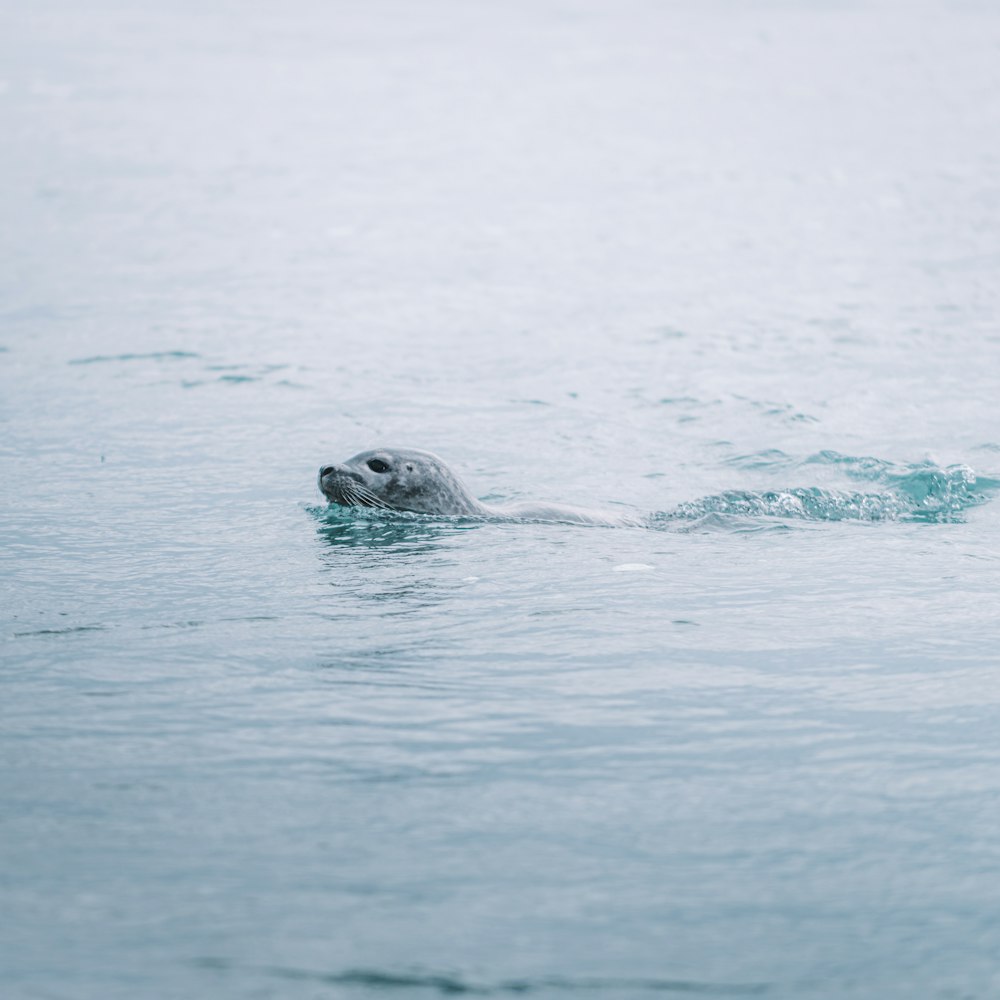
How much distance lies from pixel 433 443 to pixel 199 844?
22.1 feet

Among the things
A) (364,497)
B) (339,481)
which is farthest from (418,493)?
(339,481)

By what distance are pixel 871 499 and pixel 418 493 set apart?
2999 millimetres

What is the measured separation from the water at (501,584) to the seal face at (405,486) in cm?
19

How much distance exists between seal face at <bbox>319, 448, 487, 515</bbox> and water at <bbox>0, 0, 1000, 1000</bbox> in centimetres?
19

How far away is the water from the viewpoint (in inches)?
182

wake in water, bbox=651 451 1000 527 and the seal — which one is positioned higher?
the seal

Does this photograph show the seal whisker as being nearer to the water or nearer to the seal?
the seal

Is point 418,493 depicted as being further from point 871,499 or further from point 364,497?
point 871,499

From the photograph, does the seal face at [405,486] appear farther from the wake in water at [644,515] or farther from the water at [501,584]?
the water at [501,584]

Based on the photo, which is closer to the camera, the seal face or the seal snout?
the seal snout

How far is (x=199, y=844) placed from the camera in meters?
4.98

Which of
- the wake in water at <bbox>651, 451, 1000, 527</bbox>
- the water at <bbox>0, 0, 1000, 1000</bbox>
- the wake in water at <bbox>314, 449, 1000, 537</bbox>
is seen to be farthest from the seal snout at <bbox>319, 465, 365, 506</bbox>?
the wake in water at <bbox>651, 451, 1000, 527</bbox>

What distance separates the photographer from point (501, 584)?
25.7 feet

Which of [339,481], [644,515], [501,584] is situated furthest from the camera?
[644,515]
